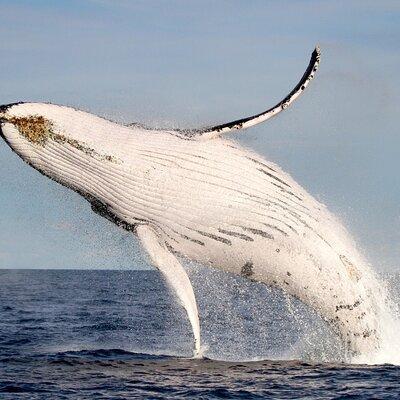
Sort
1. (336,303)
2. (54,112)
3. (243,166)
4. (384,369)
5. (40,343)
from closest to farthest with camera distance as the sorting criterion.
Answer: (54,112) < (243,166) < (336,303) < (384,369) < (40,343)

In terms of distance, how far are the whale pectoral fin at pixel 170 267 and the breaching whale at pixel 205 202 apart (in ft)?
0.06

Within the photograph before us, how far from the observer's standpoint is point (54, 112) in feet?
46.9

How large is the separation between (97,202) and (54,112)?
1788 mm

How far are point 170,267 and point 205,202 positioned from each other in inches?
62.2

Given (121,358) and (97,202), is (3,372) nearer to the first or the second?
(121,358)

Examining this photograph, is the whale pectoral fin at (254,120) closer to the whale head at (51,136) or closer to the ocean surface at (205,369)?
the whale head at (51,136)

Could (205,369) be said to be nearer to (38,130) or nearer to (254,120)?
(254,120)

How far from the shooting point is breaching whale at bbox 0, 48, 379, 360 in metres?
14.4

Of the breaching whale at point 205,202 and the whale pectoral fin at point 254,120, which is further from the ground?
the whale pectoral fin at point 254,120

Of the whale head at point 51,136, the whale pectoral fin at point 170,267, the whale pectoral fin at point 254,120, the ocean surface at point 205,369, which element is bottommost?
the ocean surface at point 205,369

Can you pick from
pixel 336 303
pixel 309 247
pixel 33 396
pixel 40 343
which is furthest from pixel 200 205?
pixel 40 343

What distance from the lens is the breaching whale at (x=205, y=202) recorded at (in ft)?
47.2

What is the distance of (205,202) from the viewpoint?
596 inches

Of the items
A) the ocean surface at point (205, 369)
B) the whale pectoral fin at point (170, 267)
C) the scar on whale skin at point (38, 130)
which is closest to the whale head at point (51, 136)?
the scar on whale skin at point (38, 130)
